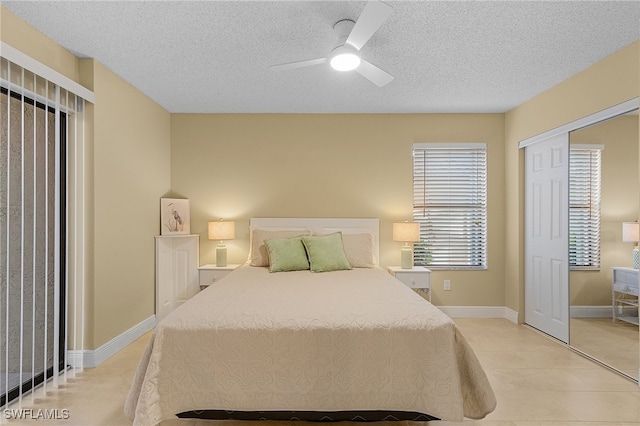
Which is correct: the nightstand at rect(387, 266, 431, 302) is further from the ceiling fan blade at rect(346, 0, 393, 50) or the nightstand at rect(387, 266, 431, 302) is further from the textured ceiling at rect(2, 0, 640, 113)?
the ceiling fan blade at rect(346, 0, 393, 50)

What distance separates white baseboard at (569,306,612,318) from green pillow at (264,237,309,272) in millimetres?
2510

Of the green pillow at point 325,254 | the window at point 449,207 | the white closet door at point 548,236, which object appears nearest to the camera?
the white closet door at point 548,236

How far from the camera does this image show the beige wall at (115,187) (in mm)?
2932

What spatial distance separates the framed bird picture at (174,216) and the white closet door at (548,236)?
3997mm

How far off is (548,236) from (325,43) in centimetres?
291

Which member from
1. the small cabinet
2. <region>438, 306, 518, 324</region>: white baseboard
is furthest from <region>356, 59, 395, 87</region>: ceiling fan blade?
<region>438, 306, 518, 324</region>: white baseboard

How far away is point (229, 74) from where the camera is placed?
326 cm

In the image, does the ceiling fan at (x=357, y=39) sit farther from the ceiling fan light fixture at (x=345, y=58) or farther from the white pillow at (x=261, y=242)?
the white pillow at (x=261, y=242)

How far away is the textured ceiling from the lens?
2.24m

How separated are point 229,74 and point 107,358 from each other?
271 centimetres

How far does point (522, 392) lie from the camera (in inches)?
99.7

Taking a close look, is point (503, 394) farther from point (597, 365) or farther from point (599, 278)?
point (599, 278)

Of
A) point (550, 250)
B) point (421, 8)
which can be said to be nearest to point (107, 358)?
point (421, 8)

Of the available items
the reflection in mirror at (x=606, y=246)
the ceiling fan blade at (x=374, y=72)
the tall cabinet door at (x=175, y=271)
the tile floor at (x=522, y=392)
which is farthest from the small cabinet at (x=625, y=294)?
the tall cabinet door at (x=175, y=271)
